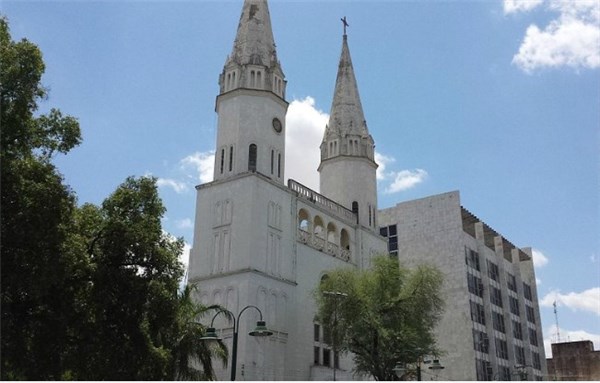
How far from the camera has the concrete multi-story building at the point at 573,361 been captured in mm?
68125

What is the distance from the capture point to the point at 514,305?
68.0 meters

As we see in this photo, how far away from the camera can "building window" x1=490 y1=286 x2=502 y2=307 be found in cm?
6267

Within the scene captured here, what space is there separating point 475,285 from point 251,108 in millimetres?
31414

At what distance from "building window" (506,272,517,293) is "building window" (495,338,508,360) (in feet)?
23.0

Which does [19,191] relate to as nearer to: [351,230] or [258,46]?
[258,46]

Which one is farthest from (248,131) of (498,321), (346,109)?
(498,321)

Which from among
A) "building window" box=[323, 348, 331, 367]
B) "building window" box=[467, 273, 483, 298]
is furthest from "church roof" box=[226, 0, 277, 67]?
"building window" box=[467, 273, 483, 298]

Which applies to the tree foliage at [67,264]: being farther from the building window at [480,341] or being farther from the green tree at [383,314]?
the building window at [480,341]

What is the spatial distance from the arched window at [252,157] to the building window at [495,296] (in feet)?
111

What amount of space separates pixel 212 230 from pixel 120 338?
1723 centimetres

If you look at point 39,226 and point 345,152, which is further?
point 345,152

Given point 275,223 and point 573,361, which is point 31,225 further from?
point 573,361

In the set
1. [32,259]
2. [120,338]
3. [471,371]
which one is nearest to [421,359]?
[120,338]

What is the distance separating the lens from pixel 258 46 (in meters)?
41.3
